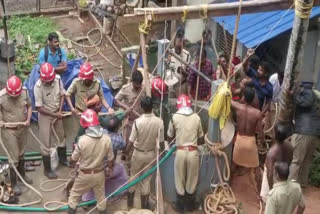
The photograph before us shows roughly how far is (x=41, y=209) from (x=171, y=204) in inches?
81.3

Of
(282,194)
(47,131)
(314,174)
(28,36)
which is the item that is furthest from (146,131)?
(28,36)

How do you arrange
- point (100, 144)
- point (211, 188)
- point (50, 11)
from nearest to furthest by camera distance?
1. point (100, 144)
2. point (211, 188)
3. point (50, 11)

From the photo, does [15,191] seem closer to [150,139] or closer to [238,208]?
[150,139]

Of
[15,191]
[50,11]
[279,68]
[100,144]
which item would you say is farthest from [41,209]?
[50,11]

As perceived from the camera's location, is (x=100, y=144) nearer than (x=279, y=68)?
Yes

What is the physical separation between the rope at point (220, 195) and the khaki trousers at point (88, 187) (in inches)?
65.0

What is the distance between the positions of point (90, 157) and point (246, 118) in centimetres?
248

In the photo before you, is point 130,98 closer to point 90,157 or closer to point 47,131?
point 47,131

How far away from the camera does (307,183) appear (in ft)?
33.9

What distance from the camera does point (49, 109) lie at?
10.1m

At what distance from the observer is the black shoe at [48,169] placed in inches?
407

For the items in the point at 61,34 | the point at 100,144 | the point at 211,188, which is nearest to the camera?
the point at 100,144

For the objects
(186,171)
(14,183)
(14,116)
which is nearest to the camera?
(186,171)

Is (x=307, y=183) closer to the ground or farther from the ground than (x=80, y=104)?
closer to the ground
